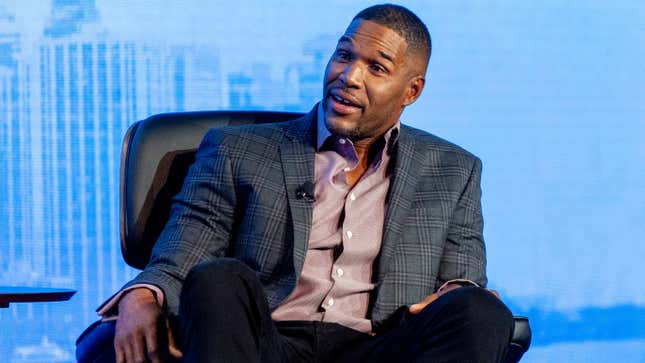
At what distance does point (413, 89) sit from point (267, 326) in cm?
70

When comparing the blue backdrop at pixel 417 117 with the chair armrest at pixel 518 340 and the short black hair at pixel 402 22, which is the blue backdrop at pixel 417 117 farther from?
the chair armrest at pixel 518 340

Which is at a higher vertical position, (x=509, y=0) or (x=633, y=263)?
(x=509, y=0)

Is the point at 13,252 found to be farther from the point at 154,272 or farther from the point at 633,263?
the point at 633,263

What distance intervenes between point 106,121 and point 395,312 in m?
1.15

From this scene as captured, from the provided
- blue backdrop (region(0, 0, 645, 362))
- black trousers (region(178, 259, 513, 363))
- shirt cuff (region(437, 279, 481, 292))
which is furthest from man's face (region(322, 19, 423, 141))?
blue backdrop (region(0, 0, 645, 362))

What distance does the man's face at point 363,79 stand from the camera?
1.89 meters

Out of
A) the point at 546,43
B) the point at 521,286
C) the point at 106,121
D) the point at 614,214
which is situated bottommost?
the point at 521,286

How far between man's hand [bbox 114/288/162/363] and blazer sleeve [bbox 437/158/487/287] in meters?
0.58

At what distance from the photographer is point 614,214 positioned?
2.79 metres

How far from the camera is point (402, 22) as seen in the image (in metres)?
1.94

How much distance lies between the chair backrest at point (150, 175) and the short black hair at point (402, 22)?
0.40 m

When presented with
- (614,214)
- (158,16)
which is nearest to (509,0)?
(614,214)

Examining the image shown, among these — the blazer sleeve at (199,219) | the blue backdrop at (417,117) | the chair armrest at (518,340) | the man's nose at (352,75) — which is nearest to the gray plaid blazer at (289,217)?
the blazer sleeve at (199,219)

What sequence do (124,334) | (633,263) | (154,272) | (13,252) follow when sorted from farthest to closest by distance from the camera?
1. (633,263)
2. (13,252)
3. (154,272)
4. (124,334)
